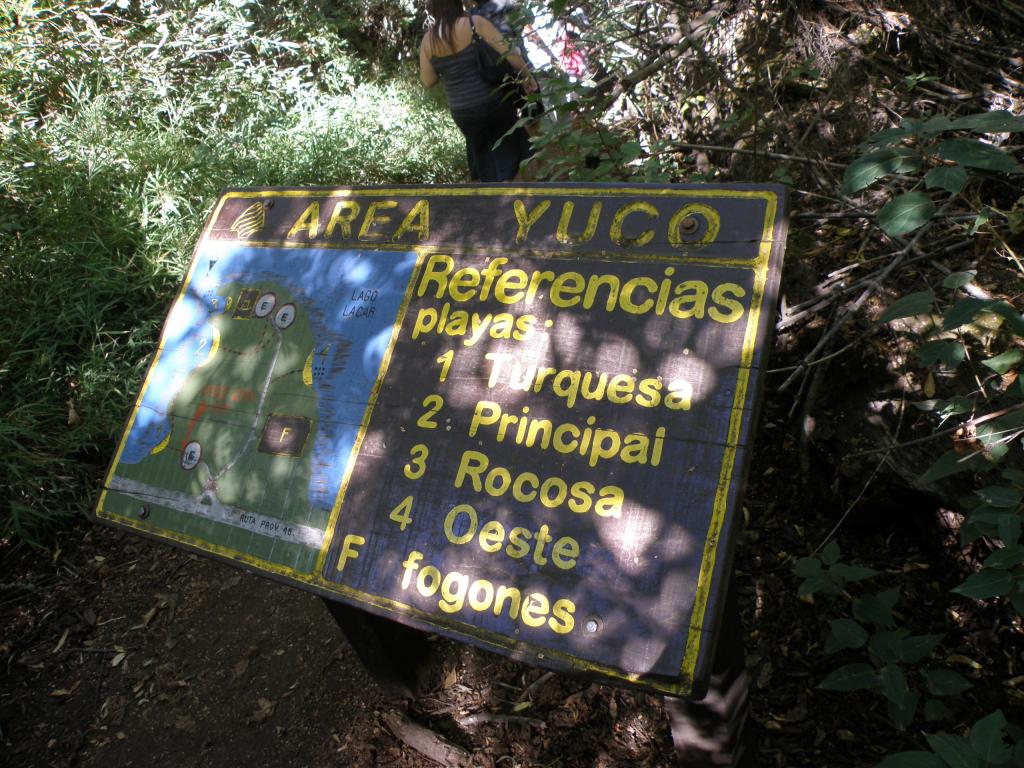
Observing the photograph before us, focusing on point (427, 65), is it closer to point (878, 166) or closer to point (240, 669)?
point (878, 166)

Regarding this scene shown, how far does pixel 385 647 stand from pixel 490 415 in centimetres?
121

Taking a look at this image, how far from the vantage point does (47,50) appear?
518 cm

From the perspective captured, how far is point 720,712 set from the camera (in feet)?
5.53

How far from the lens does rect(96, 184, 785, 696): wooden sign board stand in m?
1.45

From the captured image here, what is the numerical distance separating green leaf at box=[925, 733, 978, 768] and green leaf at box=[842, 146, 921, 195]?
1.10 meters

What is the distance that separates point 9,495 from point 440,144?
12.0ft

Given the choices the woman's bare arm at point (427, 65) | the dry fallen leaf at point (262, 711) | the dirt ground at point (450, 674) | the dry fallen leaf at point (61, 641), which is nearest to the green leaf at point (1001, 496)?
the dirt ground at point (450, 674)

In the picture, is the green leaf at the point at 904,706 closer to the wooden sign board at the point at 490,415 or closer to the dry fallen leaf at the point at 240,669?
the wooden sign board at the point at 490,415

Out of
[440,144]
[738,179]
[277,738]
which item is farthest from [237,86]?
[277,738]

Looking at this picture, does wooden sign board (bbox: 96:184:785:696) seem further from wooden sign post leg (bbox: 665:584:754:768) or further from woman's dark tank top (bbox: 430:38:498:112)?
woman's dark tank top (bbox: 430:38:498:112)

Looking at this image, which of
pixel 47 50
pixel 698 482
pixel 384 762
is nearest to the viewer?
pixel 698 482

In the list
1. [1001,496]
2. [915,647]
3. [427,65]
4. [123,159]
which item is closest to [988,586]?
[1001,496]

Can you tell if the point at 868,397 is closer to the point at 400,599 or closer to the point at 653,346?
the point at 653,346

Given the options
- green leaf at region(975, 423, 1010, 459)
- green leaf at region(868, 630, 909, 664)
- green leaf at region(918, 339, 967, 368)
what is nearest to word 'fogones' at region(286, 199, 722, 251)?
green leaf at region(918, 339, 967, 368)
